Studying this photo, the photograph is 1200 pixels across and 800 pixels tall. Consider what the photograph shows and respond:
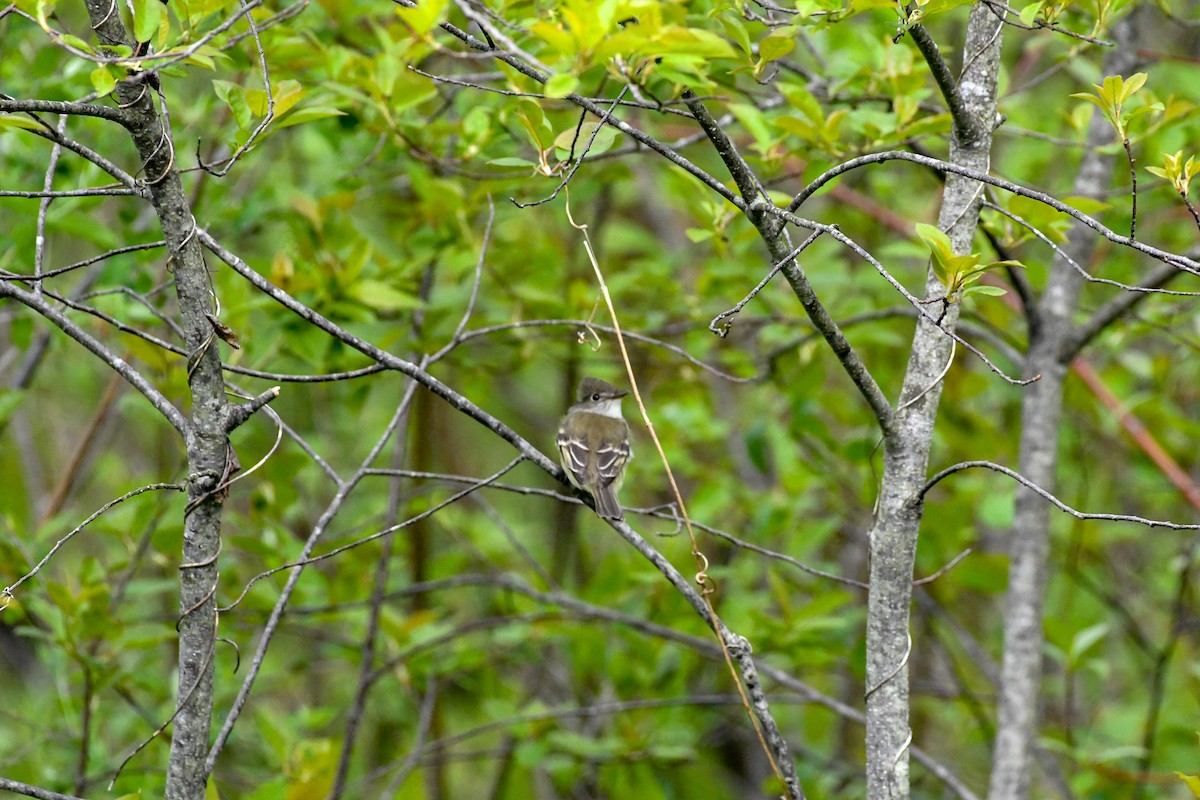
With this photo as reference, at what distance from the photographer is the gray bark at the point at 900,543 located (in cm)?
256

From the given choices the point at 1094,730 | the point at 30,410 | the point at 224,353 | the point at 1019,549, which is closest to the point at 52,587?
the point at 224,353

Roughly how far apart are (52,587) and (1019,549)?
3311mm

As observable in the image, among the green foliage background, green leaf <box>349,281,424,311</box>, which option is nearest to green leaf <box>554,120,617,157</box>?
the green foliage background

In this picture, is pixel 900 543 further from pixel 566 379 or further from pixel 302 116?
pixel 566 379

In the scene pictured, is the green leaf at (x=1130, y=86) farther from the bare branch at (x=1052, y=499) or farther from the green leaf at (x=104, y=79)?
the green leaf at (x=104, y=79)

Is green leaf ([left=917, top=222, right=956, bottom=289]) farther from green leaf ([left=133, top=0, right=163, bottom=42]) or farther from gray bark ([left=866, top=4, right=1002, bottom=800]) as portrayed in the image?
green leaf ([left=133, top=0, right=163, bottom=42])

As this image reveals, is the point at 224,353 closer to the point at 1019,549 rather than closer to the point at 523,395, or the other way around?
the point at 1019,549

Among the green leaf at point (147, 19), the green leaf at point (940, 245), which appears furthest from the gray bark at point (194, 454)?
the green leaf at point (940, 245)

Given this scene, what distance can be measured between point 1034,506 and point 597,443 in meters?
1.83

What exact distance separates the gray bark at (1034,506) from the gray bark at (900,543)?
1393mm

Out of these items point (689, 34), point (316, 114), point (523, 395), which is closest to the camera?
point (689, 34)

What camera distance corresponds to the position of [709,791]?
5828 millimetres

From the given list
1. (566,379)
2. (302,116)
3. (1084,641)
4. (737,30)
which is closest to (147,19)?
(302,116)

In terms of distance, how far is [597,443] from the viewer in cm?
496
